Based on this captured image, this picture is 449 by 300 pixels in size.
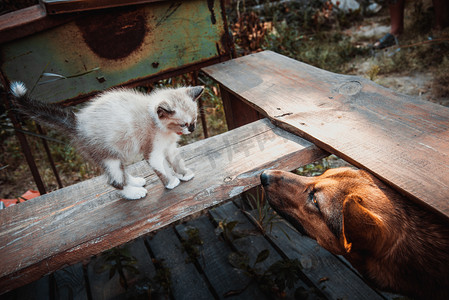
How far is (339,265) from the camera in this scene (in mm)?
2523

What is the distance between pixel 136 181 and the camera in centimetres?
186

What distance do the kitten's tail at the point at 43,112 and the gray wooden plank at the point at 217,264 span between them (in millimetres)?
1576

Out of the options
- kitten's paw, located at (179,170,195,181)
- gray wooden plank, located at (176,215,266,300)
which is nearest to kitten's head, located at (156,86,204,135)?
kitten's paw, located at (179,170,195,181)

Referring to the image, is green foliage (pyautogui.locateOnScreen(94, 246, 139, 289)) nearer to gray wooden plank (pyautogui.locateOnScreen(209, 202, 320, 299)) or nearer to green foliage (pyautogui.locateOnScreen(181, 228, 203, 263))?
green foliage (pyautogui.locateOnScreen(181, 228, 203, 263))

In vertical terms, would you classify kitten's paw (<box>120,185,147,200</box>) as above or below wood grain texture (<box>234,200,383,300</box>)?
above

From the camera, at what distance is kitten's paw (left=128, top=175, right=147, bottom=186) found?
183 centimetres

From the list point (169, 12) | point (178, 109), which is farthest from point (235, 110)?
point (178, 109)

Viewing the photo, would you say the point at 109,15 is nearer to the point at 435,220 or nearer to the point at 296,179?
the point at 296,179

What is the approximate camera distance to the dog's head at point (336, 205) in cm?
142

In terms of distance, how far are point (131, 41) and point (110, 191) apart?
140 cm

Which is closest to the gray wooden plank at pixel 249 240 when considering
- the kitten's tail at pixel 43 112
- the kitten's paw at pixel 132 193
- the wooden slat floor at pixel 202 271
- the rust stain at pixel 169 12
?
the wooden slat floor at pixel 202 271

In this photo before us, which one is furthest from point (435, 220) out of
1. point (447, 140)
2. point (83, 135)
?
point (83, 135)

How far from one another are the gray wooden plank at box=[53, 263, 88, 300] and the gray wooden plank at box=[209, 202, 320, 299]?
125 cm

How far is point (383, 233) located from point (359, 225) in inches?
5.3
